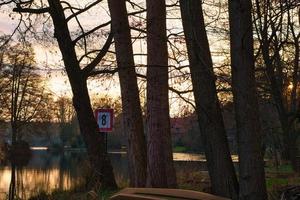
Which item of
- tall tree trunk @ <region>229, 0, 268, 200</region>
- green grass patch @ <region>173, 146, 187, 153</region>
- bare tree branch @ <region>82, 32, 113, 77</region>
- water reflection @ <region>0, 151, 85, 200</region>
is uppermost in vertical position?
bare tree branch @ <region>82, 32, 113, 77</region>

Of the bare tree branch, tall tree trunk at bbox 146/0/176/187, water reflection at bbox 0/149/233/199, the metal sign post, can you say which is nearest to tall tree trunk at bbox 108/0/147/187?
tall tree trunk at bbox 146/0/176/187

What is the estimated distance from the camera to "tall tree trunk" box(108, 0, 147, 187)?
Result: 1309 centimetres

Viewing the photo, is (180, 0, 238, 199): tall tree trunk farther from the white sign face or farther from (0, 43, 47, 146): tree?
(0, 43, 47, 146): tree

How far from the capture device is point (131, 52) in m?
13.4

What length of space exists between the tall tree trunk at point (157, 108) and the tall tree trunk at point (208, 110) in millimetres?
3413

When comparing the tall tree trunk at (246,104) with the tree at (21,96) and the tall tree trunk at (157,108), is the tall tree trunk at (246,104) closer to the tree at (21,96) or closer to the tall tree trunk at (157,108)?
the tall tree trunk at (157,108)

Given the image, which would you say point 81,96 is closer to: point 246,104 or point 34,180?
point 246,104

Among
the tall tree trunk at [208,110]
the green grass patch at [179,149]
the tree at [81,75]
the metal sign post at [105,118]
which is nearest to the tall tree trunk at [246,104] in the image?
the tall tree trunk at [208,110]

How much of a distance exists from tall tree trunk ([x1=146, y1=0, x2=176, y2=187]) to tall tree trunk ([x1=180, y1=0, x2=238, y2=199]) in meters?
3.41

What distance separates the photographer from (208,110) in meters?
7.37

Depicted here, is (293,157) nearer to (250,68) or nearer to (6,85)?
(250,68)

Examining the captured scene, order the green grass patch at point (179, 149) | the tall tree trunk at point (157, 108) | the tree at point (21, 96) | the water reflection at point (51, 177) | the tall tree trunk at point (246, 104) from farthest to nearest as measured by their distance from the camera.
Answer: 1. the green grass patch at point (179, 149)
2. the tree at point (21, 96)
3. the water reflection at point (51, 177)
4. the tall tree trunk at point (157, 108)
5. the tall tree trunk at point (246, 104)

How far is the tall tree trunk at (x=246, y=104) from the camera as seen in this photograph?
21.1 feet

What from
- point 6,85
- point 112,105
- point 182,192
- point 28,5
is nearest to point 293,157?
point 112,105
